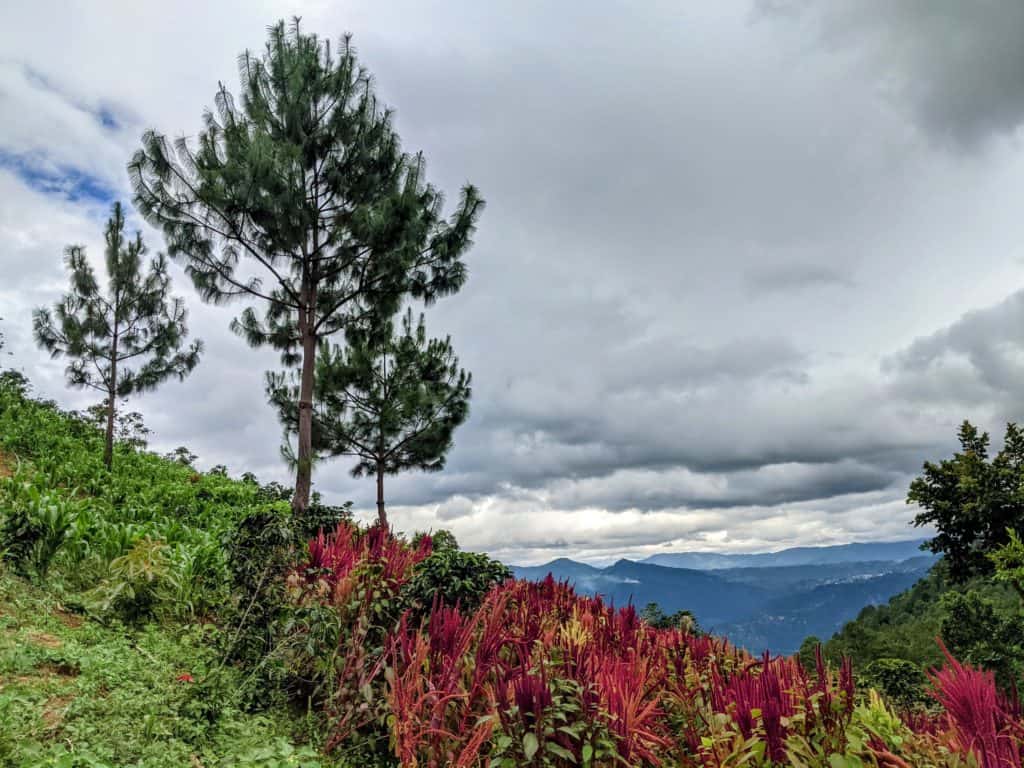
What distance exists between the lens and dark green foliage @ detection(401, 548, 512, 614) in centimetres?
466

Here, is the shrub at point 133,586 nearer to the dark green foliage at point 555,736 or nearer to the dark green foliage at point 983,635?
the dark green foliage at point 555,736

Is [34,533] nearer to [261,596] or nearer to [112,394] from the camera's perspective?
[261,596]

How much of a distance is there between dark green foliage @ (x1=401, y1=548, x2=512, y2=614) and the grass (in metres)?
1.21

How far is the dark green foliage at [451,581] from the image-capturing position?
4.66 metres

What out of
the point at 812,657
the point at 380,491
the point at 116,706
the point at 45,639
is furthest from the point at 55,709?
the point at 380,491

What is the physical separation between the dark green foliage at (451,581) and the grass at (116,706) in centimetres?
121

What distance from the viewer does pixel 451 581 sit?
185 inches

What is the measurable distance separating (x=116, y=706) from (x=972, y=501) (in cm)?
2382

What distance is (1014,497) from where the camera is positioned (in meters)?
19.0

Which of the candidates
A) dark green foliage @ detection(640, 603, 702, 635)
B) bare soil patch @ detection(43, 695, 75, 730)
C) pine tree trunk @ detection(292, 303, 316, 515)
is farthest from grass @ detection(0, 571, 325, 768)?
pine tree trunk @ detection(292, 303, 316, 515)

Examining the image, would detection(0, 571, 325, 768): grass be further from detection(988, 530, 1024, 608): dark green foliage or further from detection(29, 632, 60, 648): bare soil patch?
detection(988, 530, 1024, 608): dark green foliage

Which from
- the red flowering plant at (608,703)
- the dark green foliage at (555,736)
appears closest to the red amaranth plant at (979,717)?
the red flowering plant at (608,703)

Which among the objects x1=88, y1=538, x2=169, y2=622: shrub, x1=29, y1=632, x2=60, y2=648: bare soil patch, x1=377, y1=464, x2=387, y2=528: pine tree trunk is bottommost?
x1=29, y1=632, x2=60, y2=648: bare soil patch

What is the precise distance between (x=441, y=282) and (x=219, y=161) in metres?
4.91
